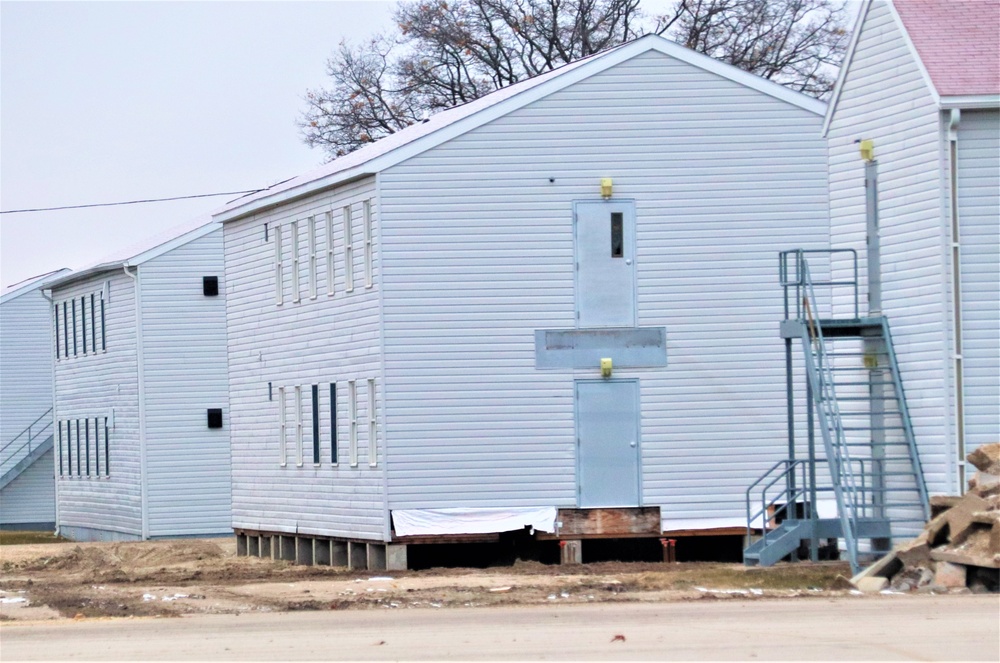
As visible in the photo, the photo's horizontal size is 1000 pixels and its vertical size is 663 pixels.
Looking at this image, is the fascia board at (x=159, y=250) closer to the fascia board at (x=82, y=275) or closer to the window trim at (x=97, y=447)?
the fascia board at (x=82, y=275)

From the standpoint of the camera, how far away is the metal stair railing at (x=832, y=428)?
2181 centimetres

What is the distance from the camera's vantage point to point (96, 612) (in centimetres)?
2131

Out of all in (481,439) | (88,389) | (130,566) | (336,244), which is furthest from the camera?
(88,389)

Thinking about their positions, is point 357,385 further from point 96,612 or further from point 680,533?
point 96,612

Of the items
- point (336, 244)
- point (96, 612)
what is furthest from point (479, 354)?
point (96, 612)

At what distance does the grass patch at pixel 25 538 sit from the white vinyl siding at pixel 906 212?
1215 inches

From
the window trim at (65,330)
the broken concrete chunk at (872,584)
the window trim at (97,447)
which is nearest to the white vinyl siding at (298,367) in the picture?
the broken concrete chunk at (872,584)

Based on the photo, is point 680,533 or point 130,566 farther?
point 130,566

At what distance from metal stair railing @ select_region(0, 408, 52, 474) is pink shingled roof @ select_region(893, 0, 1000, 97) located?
132ft

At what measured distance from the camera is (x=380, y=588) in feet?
77.8

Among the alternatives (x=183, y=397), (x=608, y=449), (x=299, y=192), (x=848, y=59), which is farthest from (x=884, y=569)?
(x=183, y=397)

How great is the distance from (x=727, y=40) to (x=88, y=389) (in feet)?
70.8

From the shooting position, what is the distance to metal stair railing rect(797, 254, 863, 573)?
2181 centimetres

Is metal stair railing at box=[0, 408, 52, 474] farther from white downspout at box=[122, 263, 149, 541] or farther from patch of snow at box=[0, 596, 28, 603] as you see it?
patch of snow at box=[0, 596, 28, 603]
